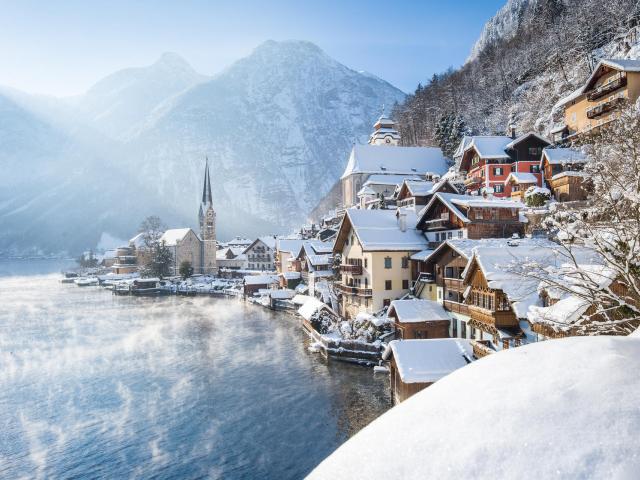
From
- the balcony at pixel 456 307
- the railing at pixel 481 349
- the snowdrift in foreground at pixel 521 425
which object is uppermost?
the snowdrift in foreground at pixel 521 425

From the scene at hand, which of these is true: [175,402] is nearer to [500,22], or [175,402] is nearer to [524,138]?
[524,138]

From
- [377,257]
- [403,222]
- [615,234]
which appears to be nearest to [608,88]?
[403,222]

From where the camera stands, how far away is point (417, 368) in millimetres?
21891

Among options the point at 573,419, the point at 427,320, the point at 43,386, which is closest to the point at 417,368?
the point at 427,320

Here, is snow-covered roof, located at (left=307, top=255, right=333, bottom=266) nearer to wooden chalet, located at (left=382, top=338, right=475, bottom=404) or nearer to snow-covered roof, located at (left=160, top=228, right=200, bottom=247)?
wooden chalet, located at (left=382, top=338, right=475, bottom=404)

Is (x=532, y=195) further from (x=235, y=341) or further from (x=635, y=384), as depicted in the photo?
(x=635, y=384)

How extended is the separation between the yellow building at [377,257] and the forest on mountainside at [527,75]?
3137 cm

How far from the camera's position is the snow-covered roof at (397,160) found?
79.1 meters

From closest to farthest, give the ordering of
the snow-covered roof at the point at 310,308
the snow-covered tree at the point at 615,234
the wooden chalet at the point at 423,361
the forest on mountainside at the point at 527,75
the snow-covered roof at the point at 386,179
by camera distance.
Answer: the snow-covered tree at the point at 615,234
the wooden chalet at the point at 423,361
the snow-covered roof at the point at 310,308
the forest on mountainside at the point at 527,75
the snow-covered roof at the point at 386,179

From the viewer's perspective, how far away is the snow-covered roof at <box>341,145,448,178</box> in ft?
259

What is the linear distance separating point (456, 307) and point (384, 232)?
13.0 m

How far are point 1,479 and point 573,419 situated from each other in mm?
25952

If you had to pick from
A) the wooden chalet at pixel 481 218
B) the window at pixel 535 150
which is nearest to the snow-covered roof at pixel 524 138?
the window at pixel 535 150

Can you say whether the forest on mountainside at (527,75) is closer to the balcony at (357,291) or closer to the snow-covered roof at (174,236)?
the balcony at (357,291)
